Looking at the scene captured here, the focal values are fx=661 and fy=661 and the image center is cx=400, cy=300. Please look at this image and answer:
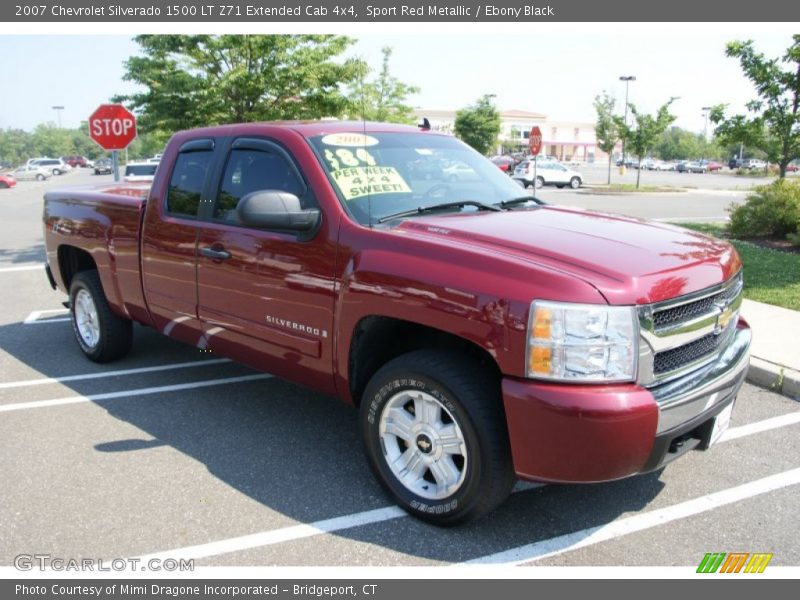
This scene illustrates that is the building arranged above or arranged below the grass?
above

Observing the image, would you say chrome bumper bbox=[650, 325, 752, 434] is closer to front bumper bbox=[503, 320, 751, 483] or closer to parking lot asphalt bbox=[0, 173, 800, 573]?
front bumper bbox=[503, 320, 751, 483]

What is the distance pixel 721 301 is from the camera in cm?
329

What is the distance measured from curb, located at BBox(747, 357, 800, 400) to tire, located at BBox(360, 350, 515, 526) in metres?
3.02

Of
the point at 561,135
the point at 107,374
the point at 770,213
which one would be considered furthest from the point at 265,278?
the point at 561,135

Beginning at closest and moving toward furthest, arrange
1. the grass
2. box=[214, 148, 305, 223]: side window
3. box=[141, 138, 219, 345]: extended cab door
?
1. box=[214, 148, 305, 223]: side window
2. box=[141, 138, 219, 345]: extended cab door
3. the grass

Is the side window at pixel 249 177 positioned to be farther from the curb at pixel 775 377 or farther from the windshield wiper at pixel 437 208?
the curb at pixel 775 377

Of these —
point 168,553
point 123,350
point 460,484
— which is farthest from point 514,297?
point 123,350

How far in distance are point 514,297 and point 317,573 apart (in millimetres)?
1479

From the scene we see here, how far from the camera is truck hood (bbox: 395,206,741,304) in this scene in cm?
280

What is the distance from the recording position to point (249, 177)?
4125 mm

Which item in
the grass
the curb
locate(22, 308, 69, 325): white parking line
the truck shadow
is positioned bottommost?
the truck shadow

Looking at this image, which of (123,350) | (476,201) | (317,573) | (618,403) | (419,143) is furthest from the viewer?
(123,350)

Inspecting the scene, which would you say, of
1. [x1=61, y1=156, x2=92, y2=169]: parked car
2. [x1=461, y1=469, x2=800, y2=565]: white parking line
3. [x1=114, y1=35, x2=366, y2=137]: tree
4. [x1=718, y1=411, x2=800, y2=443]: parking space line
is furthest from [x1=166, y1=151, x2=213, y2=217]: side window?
[x1=61, y1=156, x2=92, y2=169]: parked car

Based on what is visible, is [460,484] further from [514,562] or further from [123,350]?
[123,350]
